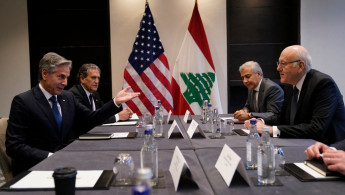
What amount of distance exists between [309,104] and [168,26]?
130 inches

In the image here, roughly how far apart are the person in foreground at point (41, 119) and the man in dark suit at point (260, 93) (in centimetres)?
211

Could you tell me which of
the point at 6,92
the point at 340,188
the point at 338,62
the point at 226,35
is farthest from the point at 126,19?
the point at 340,188

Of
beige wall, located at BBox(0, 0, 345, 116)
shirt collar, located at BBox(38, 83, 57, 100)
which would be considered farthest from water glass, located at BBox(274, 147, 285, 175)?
beige wall, located at BBox(0, 0, 345, 116)

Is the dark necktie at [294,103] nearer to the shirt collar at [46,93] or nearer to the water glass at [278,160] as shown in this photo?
the water glass at [278,160]

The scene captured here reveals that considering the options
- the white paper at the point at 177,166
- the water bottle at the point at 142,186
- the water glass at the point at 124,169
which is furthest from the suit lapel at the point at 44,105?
the water bottle at the point at 142,186

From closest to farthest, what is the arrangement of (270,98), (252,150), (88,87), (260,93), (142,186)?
(142,186)
(252,150)
(270,98)
(260,93)
(88,87)

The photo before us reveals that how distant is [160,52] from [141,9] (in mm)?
773

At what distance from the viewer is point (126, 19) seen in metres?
5.35

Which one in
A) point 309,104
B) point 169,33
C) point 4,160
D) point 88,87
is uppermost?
point 169,33

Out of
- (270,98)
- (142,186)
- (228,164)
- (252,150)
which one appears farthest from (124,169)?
(270,98)

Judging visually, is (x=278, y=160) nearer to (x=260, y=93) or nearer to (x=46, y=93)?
(x=46, y=93)

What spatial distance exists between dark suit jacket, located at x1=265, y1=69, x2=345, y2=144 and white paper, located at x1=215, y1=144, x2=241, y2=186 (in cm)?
108

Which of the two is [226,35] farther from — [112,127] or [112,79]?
[112,127]

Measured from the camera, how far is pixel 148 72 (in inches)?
210
